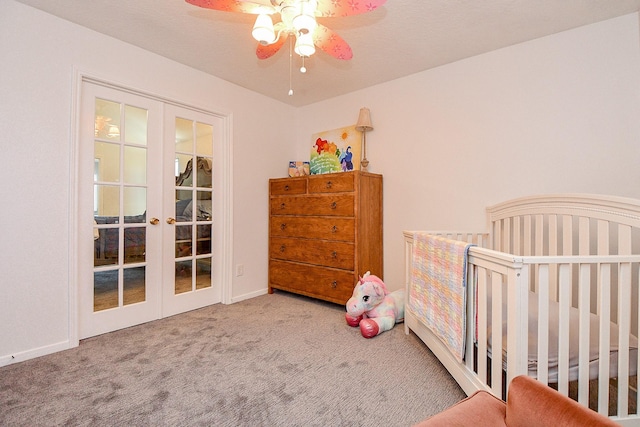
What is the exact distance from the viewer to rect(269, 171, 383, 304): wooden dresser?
273 cm

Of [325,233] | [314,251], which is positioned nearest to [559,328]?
[325,233]

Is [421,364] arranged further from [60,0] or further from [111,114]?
[60,0]

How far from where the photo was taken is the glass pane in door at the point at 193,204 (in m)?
2.75

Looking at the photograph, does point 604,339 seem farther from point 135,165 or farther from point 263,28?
point 135,165

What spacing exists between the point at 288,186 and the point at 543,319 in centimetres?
249

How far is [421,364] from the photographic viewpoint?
1.84 meters

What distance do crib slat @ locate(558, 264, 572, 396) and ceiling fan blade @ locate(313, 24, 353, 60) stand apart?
4.97ft

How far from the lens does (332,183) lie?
9.36 feet

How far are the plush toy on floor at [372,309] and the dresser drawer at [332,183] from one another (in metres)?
0.85

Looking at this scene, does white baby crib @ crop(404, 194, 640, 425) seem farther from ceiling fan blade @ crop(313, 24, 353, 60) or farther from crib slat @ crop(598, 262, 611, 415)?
ceiling fan blade @ crop(313, 24, 353, 60)

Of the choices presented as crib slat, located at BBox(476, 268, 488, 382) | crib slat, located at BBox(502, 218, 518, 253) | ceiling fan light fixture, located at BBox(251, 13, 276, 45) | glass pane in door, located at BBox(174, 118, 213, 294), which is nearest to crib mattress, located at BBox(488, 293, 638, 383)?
crib slat, located at BBox(476, 268, 488, 382)

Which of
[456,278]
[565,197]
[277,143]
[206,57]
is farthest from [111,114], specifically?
[565,197]

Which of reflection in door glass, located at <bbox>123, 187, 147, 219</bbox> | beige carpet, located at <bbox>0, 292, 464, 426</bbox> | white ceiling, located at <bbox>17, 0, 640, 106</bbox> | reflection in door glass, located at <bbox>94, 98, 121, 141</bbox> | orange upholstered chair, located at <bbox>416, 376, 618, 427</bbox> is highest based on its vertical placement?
white ceiling, located at <bbox>17, 0, 640, 106</bbox>

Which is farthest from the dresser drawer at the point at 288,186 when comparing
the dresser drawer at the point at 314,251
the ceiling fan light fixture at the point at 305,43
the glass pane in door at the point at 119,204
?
the ceiling fan light fixture at the point at 305,43
